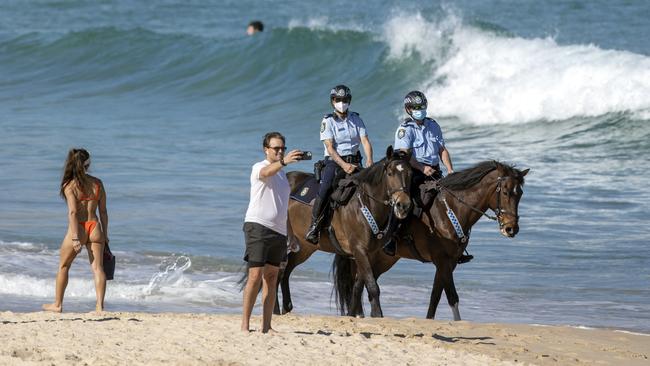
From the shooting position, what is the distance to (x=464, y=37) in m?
37.0

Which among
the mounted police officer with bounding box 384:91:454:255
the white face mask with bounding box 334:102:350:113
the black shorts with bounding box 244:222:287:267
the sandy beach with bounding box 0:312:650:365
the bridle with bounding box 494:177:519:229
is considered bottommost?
the sandy beach with bounding box 0:312:650:365

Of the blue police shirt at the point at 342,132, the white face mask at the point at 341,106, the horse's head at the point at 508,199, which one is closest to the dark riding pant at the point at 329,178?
the blue police shirt at the point at 342,132

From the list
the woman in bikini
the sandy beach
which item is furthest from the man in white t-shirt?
the woman in bikini

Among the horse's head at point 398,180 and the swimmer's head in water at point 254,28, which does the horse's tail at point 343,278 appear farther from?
the swimmer's head in water at point 254,28

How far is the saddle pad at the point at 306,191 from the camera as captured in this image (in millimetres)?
13969

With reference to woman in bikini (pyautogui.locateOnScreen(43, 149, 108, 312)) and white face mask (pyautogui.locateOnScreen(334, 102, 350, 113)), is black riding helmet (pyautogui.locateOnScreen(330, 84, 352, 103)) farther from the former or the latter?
woman in bikini (pyautogui.locateOnScreen(43, 149, 108, 312))

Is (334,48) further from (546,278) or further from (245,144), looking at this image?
(546,278)

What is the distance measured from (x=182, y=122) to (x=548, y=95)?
8495mm

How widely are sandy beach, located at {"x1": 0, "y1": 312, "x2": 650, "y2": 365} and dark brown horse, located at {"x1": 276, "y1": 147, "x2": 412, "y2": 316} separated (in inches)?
32.6

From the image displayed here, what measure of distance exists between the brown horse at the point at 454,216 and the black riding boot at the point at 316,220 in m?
0.65

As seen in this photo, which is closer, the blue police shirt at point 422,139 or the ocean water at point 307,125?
the blue police shirt at point 422,139

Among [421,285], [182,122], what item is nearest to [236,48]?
[182,122]

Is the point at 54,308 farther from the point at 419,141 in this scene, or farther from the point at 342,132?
the point at 419,141

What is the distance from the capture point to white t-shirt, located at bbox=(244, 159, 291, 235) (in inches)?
411
